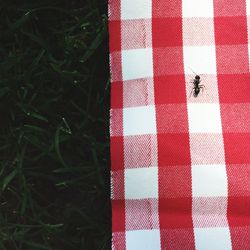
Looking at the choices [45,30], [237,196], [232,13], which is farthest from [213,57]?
[45,30]

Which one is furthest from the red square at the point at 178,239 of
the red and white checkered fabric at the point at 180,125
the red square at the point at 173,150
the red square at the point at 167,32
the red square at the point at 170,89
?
the red square at the point at 167,32

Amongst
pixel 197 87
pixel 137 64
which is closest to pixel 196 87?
pixel 197 87

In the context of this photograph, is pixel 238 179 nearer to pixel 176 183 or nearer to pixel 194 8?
pixel 176 183

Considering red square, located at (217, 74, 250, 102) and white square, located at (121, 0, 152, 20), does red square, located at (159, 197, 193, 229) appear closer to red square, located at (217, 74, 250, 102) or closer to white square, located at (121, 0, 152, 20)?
red square, located at (217, 74, 250, 102)

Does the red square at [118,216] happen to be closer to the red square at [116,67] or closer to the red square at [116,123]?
the red square at [116,123]

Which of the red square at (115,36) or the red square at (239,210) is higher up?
the red square at (115,36)

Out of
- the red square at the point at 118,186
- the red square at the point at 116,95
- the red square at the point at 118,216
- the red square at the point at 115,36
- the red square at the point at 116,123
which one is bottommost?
the red square at the point at 118,216

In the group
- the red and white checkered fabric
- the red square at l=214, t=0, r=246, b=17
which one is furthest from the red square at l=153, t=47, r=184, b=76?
the red square at l=214, t=0, r=246, b=17
